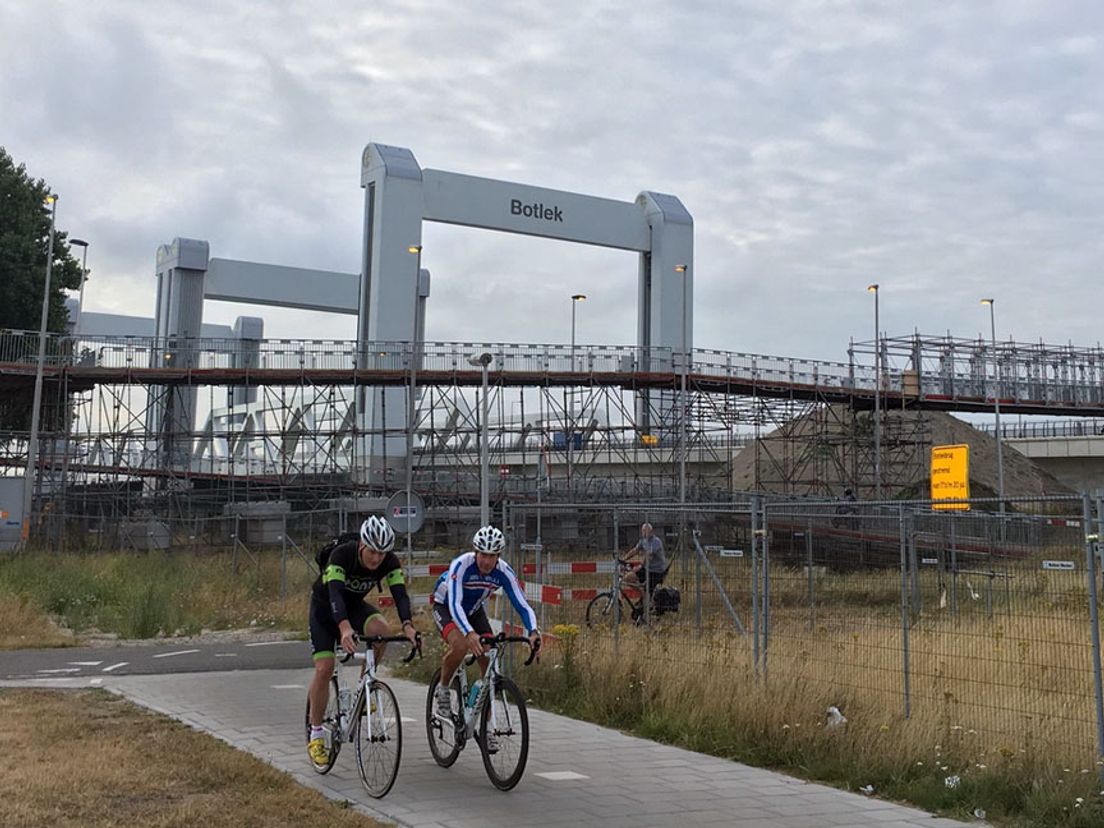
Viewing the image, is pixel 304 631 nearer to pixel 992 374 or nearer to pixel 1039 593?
pixel 1039 593

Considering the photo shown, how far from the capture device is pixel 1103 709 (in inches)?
319

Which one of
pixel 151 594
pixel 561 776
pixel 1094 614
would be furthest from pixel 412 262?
pixel 1094 614

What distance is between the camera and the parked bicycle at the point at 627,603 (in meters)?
13.7

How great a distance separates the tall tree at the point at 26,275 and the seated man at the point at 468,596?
135 feet

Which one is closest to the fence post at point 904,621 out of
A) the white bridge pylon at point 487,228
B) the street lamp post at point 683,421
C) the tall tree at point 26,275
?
the street lamp post at point 683,421

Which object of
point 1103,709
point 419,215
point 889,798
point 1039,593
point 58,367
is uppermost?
point 419,215

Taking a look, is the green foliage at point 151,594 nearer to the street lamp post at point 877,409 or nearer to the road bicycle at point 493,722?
the road bicycle at point 493,722

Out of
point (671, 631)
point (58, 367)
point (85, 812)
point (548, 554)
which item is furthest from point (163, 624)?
point (58, 367)

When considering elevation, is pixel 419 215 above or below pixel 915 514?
above

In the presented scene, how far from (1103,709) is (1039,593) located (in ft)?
3.35

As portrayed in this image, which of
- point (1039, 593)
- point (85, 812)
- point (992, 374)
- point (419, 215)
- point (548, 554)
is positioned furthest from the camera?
point (992, 374)

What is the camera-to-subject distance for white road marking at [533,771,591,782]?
8.68m

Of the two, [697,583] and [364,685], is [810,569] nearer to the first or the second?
[697,583]

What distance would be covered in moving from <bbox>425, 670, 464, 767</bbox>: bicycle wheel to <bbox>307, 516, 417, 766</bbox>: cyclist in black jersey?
2.42ft
